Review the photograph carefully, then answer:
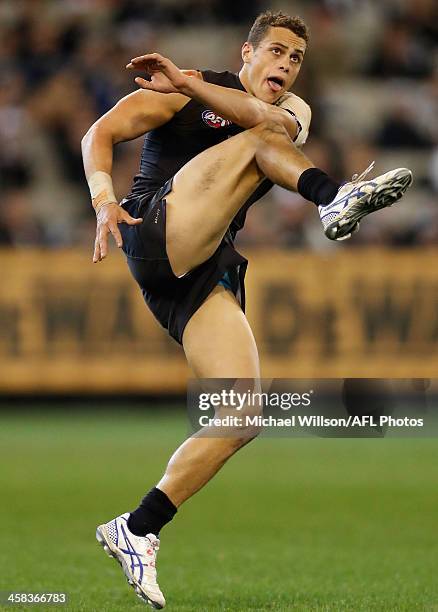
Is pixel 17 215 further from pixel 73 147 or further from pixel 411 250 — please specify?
pixel 411 250

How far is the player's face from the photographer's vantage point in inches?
197

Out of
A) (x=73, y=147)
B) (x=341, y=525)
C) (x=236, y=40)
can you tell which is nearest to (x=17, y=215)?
(x=73, y=147)

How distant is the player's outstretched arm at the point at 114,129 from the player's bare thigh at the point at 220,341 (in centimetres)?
53

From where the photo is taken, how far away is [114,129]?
192 inches

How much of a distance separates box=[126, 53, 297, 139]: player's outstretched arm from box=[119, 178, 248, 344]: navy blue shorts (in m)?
0.39

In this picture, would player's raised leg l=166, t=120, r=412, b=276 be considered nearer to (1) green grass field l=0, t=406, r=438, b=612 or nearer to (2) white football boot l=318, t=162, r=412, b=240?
(2) white football boot l=318, t=162, r=412, b=240

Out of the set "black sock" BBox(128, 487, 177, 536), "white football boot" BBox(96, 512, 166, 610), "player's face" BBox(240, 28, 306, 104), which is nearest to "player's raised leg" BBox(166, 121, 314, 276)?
"player's face" BBox(240, 28, 306, 104)

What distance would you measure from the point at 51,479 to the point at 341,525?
244cm

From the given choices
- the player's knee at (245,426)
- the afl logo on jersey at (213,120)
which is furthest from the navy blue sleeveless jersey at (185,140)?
the player's knee at (245,426)

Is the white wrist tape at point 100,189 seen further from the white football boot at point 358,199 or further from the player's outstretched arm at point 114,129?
the white football boot at point 358,199

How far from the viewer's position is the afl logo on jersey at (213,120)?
4.99 metres

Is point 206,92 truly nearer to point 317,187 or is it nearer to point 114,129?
point 114,129

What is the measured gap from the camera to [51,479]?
8.48 metres

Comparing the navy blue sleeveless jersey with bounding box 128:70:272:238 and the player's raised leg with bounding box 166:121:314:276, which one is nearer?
the player's raised leg with bounding box 166:121:314:276
